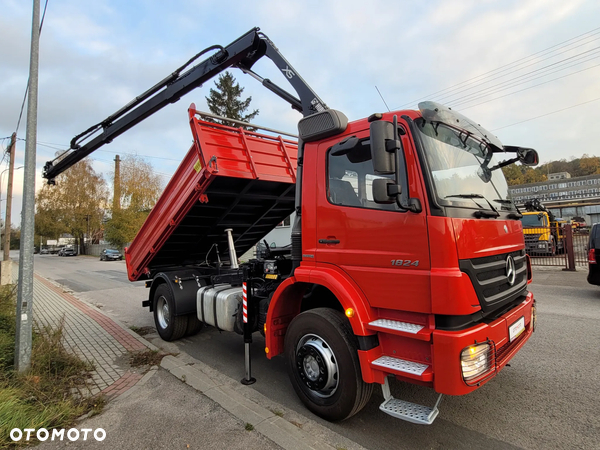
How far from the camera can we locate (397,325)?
9.26 feet

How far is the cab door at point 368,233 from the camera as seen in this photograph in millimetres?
2719

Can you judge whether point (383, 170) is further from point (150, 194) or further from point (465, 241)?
point (150, 194)

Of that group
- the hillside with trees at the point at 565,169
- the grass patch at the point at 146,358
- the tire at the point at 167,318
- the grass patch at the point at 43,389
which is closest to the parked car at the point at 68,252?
the grass patch at the point at 43,389

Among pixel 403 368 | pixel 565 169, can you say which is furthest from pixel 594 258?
pixel 565 169

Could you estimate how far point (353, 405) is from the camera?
9.82ft

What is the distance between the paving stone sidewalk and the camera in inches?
169

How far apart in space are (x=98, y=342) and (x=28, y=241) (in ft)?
8.61

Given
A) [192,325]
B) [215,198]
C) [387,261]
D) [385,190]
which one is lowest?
[192,325]

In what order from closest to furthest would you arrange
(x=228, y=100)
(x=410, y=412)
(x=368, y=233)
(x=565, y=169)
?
1. (x=410, y=412)
2. (x=368, y=233)
3. (x=228, y=100)
4. (x=565, y=169)

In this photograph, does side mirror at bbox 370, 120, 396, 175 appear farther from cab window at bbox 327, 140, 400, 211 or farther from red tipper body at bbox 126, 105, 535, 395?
cab window at bbox 327, 140, 400, 211

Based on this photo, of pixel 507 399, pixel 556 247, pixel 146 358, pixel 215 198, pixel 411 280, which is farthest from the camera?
pixel 556 247

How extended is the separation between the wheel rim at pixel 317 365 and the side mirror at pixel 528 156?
2.88 m

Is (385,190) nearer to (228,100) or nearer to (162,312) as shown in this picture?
(162,312)

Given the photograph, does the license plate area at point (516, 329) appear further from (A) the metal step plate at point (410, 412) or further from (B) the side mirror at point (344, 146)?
(B) the side mirror at point (344, 146)
